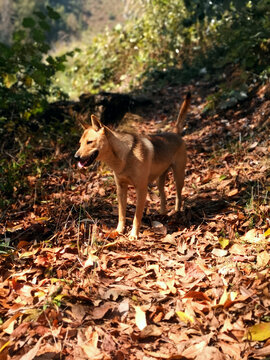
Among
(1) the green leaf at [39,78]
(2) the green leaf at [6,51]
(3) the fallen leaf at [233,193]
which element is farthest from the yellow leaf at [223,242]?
(2) the green leaf at [6,51]

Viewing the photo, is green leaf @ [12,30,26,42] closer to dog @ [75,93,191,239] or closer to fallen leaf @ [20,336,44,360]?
dog @ [75,93,191,239]

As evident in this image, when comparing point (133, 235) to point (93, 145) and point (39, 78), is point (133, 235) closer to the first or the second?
point (93, 145)

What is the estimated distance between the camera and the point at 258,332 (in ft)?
7.66

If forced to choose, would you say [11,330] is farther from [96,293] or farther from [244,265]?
[244,265]

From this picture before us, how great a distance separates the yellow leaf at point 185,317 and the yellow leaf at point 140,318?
278 mm

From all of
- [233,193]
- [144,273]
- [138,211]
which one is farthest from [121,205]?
[233,193]

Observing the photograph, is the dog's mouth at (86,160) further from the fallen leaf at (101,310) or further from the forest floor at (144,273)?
the fallen leaf at (101,310)

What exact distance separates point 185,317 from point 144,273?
715 millimetres

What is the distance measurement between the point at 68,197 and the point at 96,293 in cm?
228

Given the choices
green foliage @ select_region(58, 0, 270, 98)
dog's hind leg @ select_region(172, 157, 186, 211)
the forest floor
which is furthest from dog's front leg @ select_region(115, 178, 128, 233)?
green foliage @ select_region(58, 0, 270, 98)

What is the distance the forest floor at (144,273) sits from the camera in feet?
8.02

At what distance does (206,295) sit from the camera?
281 cm

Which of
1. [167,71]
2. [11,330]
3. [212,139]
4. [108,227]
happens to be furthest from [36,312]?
[167,71]

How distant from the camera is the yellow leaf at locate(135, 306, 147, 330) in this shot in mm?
2583
